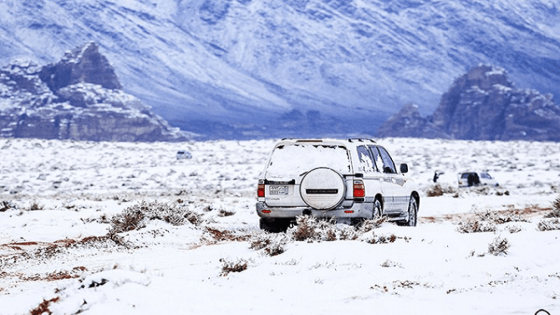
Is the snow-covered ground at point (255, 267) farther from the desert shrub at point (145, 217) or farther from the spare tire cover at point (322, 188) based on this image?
the spare tire cover at point (322, 188)

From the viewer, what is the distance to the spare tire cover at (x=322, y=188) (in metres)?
13.4

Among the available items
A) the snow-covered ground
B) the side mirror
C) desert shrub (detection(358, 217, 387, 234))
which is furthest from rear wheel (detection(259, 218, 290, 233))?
the side mirror

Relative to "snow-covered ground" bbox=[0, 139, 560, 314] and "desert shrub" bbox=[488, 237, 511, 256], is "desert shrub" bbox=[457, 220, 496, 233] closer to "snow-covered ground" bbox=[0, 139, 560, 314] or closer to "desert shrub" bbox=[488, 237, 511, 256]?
"snow-covered ground" bbox=[0, 139, 560, 314]

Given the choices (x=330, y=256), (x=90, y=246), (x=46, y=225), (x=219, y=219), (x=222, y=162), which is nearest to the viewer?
(x=330, y=256)

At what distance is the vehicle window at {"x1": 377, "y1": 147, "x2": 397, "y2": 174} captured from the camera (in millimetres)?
15205

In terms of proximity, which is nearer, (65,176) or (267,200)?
(267,200)

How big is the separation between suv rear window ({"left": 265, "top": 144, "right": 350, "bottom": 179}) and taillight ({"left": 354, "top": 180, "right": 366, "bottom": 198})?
296mm

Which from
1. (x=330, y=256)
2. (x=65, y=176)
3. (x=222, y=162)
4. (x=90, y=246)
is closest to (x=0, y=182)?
(x=65, y=176)

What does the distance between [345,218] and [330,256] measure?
2930 millimetres

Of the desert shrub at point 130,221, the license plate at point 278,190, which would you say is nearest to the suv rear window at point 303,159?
the license plate at point 278,190

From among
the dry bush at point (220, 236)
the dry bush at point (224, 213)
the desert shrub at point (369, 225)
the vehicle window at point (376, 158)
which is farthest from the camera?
the dry bush at point (224, 213)

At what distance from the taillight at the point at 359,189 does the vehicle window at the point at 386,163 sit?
163cm

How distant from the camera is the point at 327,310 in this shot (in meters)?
7.86

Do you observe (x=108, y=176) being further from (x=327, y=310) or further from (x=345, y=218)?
(x=327, y=310)
